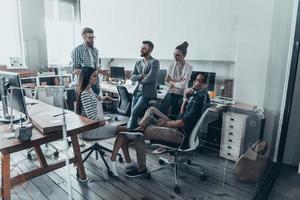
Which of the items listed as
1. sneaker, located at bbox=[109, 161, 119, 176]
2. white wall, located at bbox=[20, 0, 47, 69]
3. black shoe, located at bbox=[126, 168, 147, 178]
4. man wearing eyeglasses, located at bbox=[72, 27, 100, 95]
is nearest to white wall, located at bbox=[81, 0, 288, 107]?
man wearing eyeglasses, located at bbox=[72, 27, 100, 95]

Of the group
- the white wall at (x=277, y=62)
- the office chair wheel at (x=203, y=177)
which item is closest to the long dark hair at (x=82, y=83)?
the office chair wheel at (x=203, y=177)

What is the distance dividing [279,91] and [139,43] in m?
2.52

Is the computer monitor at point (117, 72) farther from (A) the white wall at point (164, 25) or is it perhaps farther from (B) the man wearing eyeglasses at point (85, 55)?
(B) the man wearing eyeglasses at point (85, 55)

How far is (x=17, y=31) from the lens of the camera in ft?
10.2

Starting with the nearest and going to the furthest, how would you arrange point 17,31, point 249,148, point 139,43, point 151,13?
point 249,148
point 17,31
point 151,13
point 139,43

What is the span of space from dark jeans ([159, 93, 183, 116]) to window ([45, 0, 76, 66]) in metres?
1.45

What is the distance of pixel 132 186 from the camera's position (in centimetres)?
225

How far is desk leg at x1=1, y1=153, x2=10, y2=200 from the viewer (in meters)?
1.73

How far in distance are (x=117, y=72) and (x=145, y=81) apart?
5.63ft

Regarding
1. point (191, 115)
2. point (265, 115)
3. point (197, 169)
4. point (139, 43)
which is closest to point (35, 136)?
point (191, 115)

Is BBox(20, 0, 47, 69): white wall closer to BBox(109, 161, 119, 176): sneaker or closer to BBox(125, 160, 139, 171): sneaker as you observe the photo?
BBox(109, 161, 119, 176): sneaker

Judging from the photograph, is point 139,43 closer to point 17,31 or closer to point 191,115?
point 17,31

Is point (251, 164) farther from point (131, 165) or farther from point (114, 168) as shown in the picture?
point (114, 168)

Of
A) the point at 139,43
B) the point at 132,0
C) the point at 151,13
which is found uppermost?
the point at 132,0
